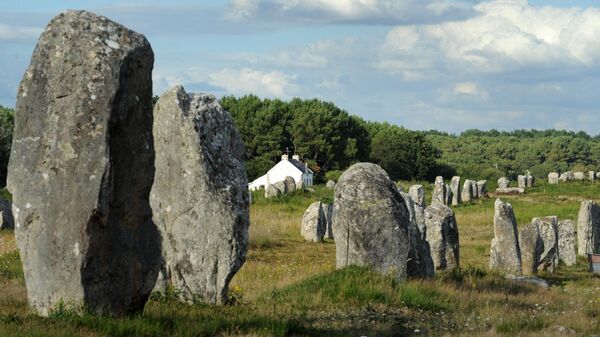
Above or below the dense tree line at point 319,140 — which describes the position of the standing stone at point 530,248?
below

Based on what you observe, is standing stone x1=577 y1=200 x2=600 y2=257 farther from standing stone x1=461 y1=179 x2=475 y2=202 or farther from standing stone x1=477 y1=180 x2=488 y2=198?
standing stone x1=477 y1=180 x2=488 y2=198

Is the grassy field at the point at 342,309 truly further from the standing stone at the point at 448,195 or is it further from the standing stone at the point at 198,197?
the standing stone at the point at 448,195

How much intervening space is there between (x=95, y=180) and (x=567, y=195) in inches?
1883

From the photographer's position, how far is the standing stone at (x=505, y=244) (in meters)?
24.4

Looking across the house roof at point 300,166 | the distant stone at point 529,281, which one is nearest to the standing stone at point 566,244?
the distant stone at point 529,281

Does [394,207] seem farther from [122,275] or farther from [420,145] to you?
[420,145]

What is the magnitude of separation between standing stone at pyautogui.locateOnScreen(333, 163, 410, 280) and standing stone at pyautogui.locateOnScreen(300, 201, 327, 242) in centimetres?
1366

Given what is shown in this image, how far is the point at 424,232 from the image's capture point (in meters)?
22.9

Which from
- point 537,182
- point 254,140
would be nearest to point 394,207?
point 537,182

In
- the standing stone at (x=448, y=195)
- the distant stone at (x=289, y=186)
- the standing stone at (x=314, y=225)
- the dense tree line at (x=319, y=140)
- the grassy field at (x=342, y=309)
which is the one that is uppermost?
the dense tree line at (x=319, y=140)

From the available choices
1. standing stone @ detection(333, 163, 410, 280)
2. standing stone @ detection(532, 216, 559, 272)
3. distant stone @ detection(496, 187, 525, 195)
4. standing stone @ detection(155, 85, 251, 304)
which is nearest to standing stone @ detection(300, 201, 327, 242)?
standing stone @ detection(532, 216, 559, 272)

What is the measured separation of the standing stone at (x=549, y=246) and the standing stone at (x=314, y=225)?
7.19 metres

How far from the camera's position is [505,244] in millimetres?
24562

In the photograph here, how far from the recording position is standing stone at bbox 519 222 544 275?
82.9 ft
